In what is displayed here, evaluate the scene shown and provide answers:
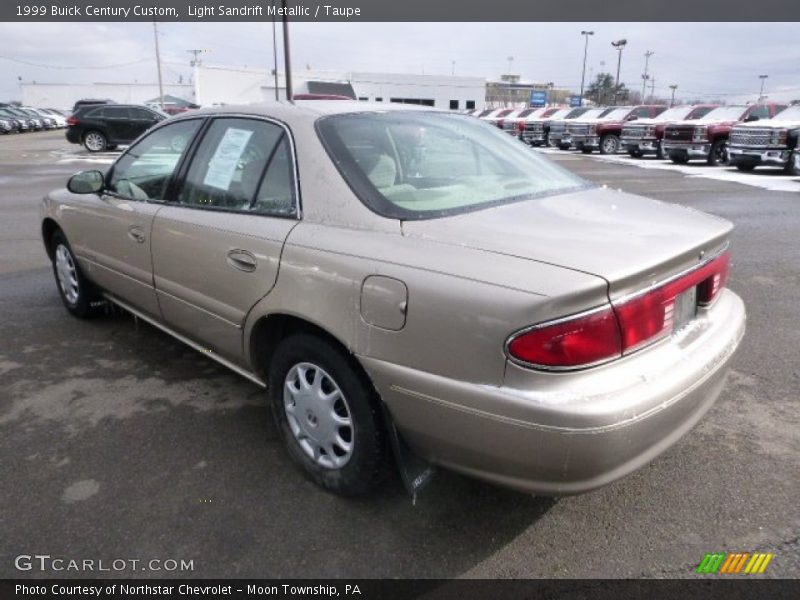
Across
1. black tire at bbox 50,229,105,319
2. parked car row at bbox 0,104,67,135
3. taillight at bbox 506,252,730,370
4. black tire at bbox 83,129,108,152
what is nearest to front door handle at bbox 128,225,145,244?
black tire at bbox 50,229,105,319

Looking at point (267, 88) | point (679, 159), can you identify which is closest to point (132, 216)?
point (679, 159)

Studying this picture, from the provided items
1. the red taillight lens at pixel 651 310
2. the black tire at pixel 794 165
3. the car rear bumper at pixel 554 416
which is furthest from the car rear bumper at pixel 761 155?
the car rear bumper at pixel 554 416

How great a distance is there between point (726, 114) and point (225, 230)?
2032 cm

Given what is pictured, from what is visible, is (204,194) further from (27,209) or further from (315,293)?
(27,209)

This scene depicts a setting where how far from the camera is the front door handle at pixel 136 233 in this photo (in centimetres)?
349

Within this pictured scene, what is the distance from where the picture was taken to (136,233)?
11.6ft

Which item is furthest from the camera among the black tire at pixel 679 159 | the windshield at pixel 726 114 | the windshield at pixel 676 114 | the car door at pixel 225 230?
the windshield at pixel 676 114

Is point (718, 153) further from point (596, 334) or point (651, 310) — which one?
point (596, 334)

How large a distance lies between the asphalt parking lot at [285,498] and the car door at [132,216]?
1.83 feet

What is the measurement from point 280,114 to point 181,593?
2027 millimetres

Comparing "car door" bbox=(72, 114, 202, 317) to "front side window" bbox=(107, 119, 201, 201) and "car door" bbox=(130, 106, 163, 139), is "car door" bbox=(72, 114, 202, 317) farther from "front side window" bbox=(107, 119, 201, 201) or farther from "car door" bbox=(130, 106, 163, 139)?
"car door" bbox=(130, 106, 163, 139)

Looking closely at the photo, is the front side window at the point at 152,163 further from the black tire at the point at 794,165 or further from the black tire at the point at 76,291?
the black tire at the point at 794,165

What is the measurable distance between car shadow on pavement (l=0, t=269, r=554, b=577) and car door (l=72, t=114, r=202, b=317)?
0.62m

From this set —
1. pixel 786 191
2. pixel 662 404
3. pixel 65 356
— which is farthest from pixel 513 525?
pixel 786 191
